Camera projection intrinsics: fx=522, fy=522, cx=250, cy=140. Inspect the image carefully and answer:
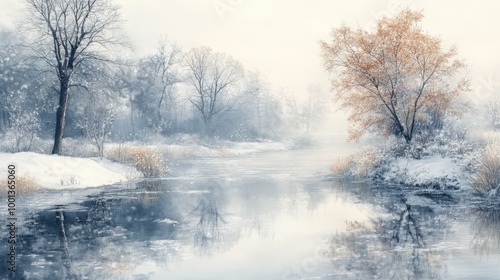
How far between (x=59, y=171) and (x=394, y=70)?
17111 millimetres

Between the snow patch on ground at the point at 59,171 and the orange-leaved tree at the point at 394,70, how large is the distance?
1297 cm

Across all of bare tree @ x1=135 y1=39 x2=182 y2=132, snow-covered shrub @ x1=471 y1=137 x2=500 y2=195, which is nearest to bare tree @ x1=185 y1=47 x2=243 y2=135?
bare tree @ x1=135 y1=39 x2=182 y2=132

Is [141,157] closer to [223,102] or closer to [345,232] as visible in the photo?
[345,232]

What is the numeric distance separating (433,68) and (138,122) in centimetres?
4592

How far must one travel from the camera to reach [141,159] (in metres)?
29.8

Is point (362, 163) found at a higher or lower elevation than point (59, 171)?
higher

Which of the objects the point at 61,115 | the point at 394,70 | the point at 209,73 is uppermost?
the point at 209,73

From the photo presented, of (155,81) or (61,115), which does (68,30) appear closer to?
(61,115)

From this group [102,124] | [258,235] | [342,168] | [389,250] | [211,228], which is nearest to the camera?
[389,250]

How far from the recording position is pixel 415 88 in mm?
27516

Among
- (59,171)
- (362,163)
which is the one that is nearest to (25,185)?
(59,171)

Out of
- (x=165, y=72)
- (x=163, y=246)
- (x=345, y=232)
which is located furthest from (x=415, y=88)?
(x=165, y=72)

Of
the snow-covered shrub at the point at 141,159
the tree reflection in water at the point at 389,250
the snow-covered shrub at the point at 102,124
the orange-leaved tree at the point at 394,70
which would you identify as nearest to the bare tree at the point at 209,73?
the snow-covered shrub at the point at 102,124

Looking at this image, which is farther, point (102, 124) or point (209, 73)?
point (209, 73)
